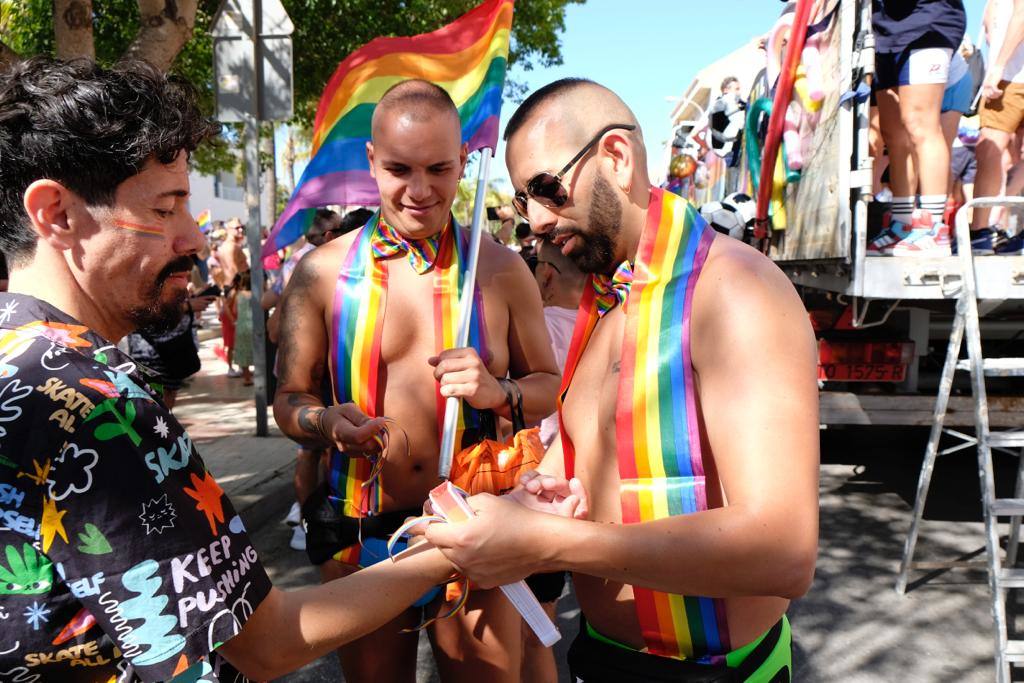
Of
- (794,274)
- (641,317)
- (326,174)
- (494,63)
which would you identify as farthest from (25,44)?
(641,317)

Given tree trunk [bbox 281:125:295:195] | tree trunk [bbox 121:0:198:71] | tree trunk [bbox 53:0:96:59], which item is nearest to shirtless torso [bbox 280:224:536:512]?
tree trunk [bbox 53:0:96:59]

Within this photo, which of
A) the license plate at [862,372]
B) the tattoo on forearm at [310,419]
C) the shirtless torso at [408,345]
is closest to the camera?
the tattoo on forearm at [310,419]

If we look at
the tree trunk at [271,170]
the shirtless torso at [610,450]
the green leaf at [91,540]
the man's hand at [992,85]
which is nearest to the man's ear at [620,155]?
the shirtless torso at [610,450]

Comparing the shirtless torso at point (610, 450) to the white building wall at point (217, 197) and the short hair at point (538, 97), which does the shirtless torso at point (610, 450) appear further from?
the white building wall at point (217, 197)

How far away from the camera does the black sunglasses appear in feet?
6.07

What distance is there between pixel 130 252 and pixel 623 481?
42.0 inches

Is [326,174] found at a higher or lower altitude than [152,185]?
higher

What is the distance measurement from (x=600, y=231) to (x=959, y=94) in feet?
14.8

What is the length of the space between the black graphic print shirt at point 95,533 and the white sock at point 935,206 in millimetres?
4634

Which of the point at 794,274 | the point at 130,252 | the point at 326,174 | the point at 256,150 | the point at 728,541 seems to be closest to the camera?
the point at 728,541

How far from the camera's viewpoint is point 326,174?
3.91 m

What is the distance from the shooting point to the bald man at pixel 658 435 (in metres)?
1.40

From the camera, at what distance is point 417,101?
268 centimetres

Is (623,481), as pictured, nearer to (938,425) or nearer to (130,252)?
(130,252)
